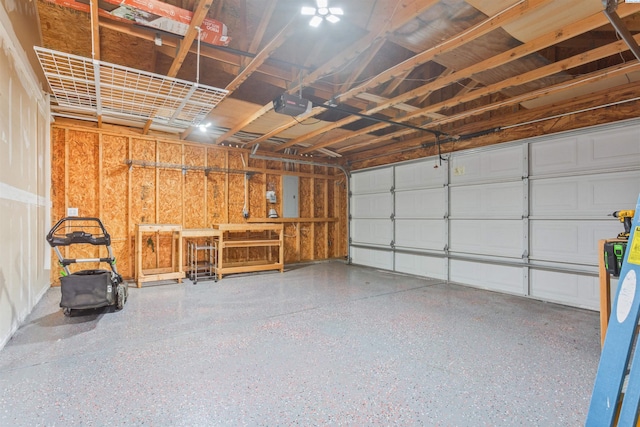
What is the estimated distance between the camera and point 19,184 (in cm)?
310

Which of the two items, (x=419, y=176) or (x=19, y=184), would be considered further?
(x=419, y=176)

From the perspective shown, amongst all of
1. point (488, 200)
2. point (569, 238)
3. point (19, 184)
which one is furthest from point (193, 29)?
point (569, 238)

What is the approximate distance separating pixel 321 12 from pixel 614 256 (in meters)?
2.63

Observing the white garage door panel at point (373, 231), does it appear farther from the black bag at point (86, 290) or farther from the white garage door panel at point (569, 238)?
the black bag at point (86, 290)

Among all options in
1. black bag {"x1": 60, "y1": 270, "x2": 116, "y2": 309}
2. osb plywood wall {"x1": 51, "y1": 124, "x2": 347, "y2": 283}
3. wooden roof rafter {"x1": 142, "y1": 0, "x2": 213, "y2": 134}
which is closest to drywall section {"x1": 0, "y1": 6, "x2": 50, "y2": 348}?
black bag {"x1": 60, "y1": 270, "x2": 116, "y2": 309}

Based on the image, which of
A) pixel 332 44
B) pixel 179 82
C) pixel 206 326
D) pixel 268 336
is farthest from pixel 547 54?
pixel 206 326

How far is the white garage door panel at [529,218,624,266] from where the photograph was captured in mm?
3863

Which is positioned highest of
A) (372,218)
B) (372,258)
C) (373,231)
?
(372,218)

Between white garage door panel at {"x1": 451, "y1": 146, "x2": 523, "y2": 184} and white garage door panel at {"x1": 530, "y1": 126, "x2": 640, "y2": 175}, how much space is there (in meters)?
0.23

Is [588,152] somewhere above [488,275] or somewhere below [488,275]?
above

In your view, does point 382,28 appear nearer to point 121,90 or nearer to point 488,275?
point 121,90

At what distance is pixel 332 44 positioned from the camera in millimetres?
3197

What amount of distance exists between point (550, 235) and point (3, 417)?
578cm

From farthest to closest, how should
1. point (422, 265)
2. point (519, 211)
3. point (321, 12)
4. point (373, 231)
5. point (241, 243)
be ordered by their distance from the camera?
point (373, 231)
point (422, 265)
point (241, 243)
point (519, 211)
point (321, 12)
